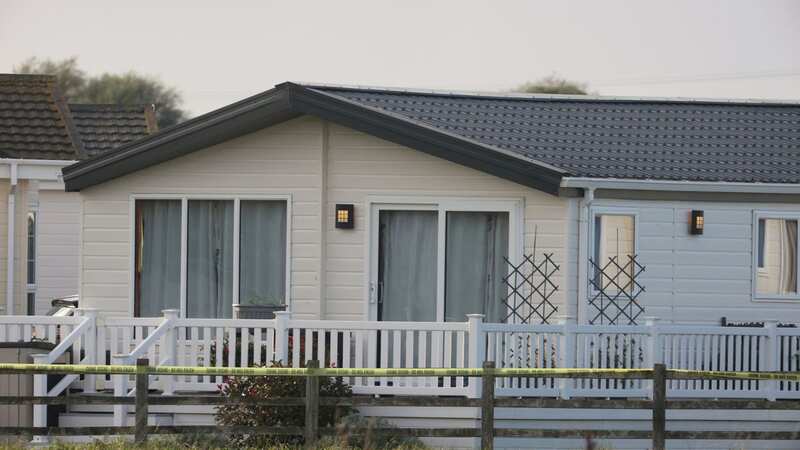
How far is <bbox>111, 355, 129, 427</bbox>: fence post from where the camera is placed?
15000 millimetres

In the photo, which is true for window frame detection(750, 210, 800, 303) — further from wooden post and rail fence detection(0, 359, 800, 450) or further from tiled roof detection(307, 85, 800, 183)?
wooden post and rail fence detection(0, 359, 800, 450)

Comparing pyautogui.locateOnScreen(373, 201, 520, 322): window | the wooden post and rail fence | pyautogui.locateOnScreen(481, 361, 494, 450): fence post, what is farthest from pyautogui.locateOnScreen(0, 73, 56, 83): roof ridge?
pyautogui.locateOnScreen(481, 361, 494, 450): fence post

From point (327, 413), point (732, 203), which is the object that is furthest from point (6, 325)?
point (732, 203)

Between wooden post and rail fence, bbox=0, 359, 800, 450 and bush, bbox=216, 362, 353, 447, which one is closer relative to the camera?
wooden post and rail fence, bbox=0, 359, 800, 450

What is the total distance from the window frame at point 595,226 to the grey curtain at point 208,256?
4.20 metres

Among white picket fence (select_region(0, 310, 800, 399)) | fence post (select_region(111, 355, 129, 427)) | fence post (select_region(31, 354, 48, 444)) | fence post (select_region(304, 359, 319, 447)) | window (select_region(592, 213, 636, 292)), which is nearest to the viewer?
fence post (select_region(304, 359, 319, 447))

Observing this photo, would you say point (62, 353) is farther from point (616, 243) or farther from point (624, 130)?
point (624, 130)

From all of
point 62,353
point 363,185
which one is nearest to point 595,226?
point 363,185

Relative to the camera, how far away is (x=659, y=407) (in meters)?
14.3

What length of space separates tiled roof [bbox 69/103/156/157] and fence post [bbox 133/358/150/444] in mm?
13293

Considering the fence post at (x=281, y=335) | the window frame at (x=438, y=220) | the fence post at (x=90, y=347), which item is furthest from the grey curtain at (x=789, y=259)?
the fence post at (x=90, y=347)

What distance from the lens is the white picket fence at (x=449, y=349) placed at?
1564 centimetres

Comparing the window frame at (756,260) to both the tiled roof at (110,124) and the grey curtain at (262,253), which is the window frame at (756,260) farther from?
the tiled roof at (110,124)

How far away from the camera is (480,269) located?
1753 centimetres
